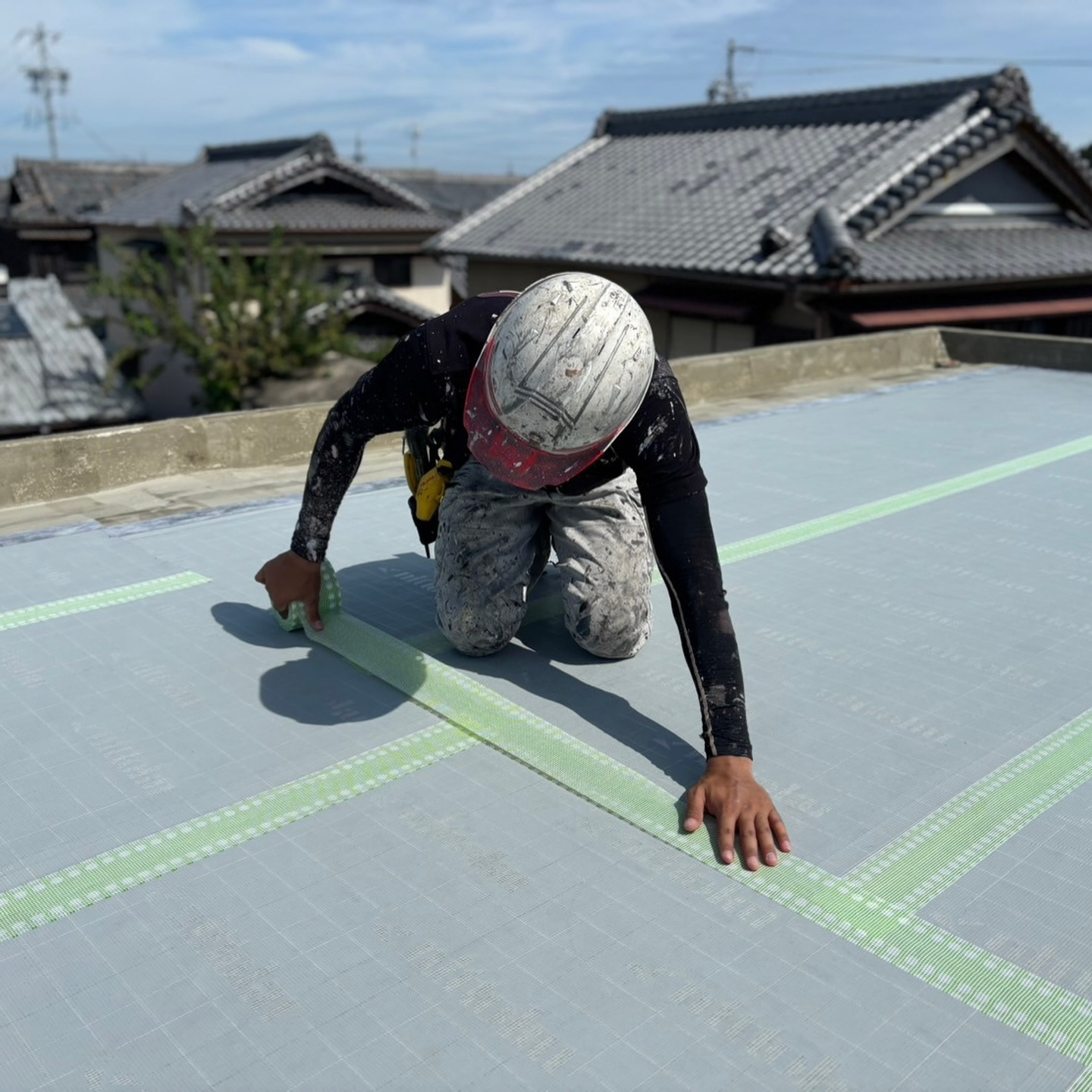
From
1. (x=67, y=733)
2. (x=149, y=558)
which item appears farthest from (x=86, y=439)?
(x=67, y=733)

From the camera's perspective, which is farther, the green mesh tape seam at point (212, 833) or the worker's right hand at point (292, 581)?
the worker's right hand at point (292, 581)

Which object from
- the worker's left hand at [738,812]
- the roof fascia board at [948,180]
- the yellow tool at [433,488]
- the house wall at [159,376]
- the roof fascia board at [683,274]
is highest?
the roof fascia board at [948,180]

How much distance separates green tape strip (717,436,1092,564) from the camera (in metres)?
3.46

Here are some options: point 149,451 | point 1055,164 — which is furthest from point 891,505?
point 1055,164

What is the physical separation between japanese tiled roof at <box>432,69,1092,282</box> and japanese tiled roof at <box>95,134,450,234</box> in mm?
3764

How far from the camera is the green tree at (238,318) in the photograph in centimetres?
1221

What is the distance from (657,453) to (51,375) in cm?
1420

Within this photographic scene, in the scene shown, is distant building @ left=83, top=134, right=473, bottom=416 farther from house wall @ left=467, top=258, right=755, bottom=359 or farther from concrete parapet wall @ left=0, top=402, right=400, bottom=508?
concrete parapet wall @ left=0, top=402, right=400, bottom=508

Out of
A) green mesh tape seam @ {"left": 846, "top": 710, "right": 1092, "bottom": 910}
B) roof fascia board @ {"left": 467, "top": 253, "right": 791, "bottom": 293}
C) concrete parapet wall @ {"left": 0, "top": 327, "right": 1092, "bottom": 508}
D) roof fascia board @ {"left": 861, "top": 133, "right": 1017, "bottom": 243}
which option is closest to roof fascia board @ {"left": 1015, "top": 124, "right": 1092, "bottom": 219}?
roof fascia board @ {"left": 861, "top": 133, "right": 1017, "bottom": 243}

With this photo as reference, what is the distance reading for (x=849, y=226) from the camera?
30.1 feet

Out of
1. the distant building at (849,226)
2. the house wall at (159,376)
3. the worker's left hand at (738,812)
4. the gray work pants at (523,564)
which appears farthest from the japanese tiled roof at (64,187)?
the worker's left hand at (738,812)

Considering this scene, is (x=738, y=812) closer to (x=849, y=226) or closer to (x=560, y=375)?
(x=560, y=375)

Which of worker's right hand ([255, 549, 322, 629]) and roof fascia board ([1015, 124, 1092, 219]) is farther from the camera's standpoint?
roof fascia board ([1015, 124, 1092, 219])

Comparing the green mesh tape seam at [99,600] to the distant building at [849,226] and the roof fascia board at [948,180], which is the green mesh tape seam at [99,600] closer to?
the distant building at [849,226]
